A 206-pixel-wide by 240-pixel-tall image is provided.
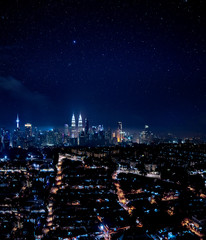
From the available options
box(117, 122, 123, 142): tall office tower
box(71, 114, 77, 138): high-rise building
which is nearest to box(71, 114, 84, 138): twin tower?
box(71, 114, 77, 138): high-rise building

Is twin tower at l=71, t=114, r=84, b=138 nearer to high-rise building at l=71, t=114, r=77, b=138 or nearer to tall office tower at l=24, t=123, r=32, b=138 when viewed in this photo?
high-rise building at l=71, t=114, r=77, b=138

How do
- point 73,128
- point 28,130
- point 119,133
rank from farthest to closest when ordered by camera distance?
point 73,128
point 119,133
point 28,130

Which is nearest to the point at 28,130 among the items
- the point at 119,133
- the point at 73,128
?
the point at 73,128

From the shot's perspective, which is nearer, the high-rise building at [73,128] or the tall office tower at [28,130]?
the tall office tower at [28,130]

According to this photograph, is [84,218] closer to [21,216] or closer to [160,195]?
[21,216]

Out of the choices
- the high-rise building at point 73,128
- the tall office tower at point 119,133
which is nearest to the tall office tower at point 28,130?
the high-rise building at point 73,128

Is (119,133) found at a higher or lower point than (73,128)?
lower

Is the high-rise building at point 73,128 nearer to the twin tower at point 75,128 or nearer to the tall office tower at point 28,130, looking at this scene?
the twin tower at point 75,128

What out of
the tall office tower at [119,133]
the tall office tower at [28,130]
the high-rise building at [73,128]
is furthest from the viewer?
the high-rise building at [73,128]

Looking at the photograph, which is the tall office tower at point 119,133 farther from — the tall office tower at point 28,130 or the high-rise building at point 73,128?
the tall office tower at point 28,130

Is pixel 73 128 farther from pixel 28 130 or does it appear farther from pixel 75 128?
pixel 28 130

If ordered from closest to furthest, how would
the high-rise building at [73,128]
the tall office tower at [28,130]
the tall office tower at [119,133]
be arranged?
the tall office tower at [28,130] → the tall office tower at [119,133] → the high-rise building at [73,128]

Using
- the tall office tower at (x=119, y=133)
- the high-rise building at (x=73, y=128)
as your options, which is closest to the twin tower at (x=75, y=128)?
the high-rise building at (x=73, y=128)

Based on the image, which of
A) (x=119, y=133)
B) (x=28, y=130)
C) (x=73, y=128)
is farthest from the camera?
(x=73, y=128)
